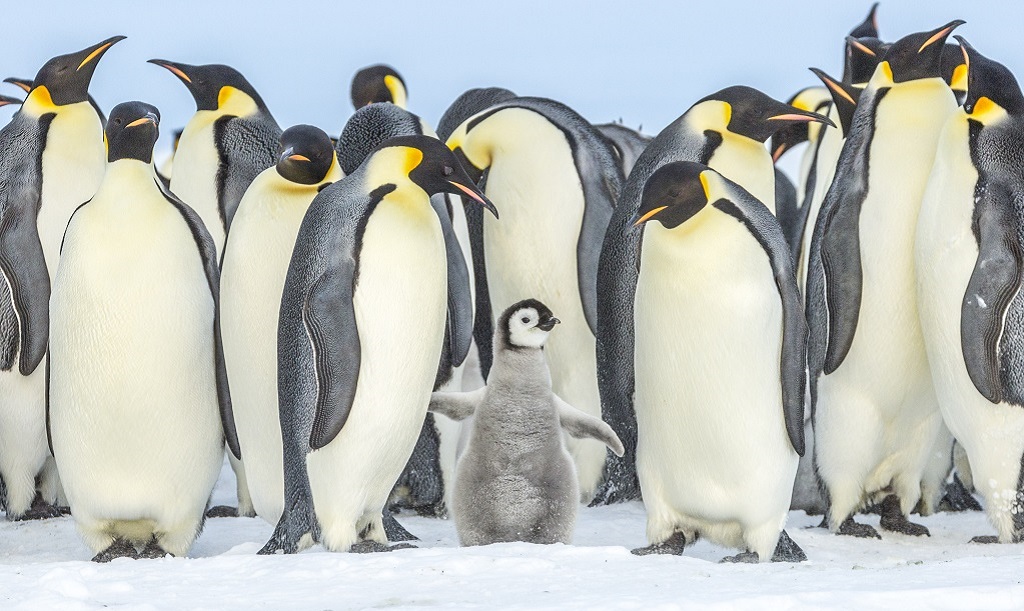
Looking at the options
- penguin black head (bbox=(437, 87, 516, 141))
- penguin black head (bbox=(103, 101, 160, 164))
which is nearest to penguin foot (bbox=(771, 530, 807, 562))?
penguin black head (bbox=(103, 101, 160, 164))

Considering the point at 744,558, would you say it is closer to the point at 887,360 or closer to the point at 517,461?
the point at 517,461

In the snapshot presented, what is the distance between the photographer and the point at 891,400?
18.9 feet

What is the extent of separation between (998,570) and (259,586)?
6.43ft

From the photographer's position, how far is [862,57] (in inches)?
308

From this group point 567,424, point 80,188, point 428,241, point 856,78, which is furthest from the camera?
point 856,78

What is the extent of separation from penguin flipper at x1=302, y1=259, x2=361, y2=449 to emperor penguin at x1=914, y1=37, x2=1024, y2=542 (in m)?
2.14

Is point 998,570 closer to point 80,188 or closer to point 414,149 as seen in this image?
point 414,149

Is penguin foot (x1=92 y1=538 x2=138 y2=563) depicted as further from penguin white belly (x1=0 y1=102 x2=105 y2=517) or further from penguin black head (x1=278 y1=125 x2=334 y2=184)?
penguin black head (x1=278 y1=125 x2=334 y2=184)

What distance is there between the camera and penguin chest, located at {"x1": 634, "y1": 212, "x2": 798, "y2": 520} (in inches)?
189

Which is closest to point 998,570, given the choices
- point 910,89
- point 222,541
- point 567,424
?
point 567,424

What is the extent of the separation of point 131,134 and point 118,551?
4.74 ft

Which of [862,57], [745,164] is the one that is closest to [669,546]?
[745,164]

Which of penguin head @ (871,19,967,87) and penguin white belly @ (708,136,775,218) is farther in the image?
penguin head @ (871,19,967,87)

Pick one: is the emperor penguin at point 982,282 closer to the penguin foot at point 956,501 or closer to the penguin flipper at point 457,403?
the penguin foot at point 956,501
